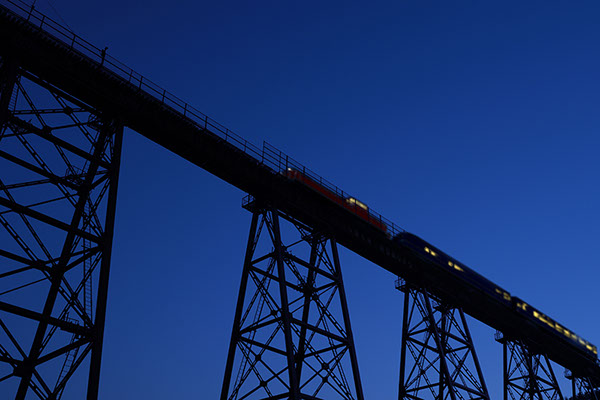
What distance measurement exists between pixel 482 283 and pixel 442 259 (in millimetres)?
4514

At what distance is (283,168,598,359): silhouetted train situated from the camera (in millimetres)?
26875

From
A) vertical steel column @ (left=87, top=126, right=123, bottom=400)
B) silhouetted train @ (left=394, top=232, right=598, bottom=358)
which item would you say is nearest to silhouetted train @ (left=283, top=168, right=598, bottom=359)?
silhouetted train @ (left=394, top=232, right=598, bottom=358)

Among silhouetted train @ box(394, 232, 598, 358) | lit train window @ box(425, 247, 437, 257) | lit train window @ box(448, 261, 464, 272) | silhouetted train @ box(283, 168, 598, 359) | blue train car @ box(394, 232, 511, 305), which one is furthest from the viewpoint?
lit train window @ box(448, 261, 464, 272)

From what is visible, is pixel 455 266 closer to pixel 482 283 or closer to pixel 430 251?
pixel 430 251

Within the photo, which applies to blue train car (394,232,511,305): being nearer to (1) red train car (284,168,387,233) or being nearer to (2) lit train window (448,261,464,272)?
(2) lit train window (448,261,464,272)

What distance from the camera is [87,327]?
54.0 feet

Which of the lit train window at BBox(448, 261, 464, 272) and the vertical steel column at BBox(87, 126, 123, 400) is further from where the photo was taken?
the lit train window at BBox(448, 261, 464, 272)

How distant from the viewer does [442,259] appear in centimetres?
3325

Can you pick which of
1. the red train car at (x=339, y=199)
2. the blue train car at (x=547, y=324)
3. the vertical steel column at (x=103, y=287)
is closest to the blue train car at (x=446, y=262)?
the blue train car at (x=547, y=324)

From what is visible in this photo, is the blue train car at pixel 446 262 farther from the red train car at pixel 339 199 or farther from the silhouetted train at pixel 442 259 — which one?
the red train car at pixel 339 199

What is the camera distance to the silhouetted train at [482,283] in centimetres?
3151

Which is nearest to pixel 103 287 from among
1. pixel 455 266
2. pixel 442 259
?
pixel 442 259

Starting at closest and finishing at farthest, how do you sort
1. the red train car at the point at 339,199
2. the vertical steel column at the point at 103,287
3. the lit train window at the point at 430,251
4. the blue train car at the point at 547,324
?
the vertical steel column at the point at 103,287
the red train car at the point at 339,199
the lit train window at the point at 430,251
the blue train car at the point at 547,324

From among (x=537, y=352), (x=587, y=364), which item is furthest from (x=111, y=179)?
(x=587, y=364)
